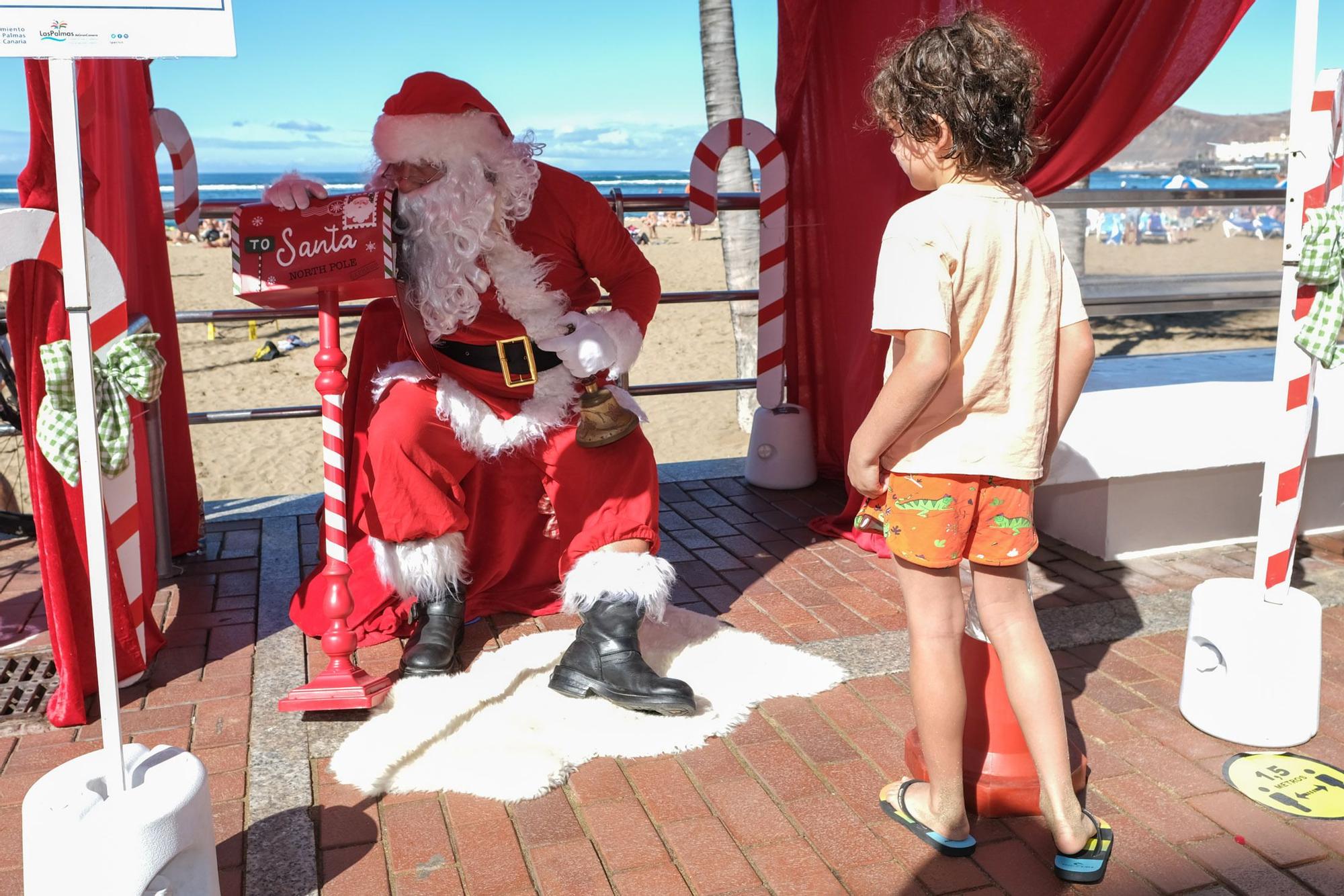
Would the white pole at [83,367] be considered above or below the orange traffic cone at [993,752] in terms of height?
above

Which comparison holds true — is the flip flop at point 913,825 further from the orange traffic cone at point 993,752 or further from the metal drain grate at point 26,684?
the metal drain grate at point 26,684

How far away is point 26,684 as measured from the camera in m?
3.19

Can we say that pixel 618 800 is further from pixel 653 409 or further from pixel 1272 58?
pixel 1272 58

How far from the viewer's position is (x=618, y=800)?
2.57 m

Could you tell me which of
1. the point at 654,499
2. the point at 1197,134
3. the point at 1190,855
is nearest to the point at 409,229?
the point at 654,499

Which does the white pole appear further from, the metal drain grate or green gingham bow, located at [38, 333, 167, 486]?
the metal drain grate

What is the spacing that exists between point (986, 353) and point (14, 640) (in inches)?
122

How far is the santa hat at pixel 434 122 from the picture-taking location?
3.15 meters

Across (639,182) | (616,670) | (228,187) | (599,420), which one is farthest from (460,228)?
(639,182)

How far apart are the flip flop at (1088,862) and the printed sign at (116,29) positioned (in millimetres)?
2199

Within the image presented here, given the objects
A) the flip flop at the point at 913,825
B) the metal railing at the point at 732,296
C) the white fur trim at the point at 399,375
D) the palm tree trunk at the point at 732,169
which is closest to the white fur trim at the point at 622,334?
the white fur trim at the point at 399,375

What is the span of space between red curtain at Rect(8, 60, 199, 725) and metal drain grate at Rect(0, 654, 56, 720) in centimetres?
11

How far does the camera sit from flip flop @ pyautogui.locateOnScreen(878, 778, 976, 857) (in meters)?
2.33

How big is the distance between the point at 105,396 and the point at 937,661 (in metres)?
1.68
